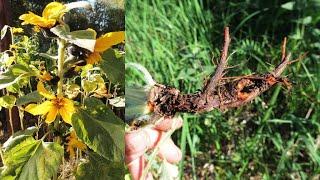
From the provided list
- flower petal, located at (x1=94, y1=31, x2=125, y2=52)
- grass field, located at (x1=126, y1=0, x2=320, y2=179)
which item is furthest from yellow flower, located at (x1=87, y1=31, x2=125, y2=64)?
grass field, located at (x1=126, y1=0, x2=320, y2=179)

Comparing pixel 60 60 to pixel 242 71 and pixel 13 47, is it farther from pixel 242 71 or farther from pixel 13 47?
pixel 242 71

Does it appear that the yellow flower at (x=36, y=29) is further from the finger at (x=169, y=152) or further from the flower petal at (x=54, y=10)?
the finger at (x=169, y=152)

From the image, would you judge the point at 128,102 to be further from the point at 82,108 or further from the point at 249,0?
the point at 249,0

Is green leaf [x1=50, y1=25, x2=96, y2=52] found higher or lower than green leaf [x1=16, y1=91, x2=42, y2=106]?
higher

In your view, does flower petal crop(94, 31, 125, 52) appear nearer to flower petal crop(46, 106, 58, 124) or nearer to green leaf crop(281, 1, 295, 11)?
flower petal crop(46, 106, 58, 124)

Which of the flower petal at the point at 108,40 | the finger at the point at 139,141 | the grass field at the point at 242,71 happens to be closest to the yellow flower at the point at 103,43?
the flower petal at the point at 108,40

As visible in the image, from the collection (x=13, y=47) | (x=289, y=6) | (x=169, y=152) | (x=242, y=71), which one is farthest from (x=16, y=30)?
(x=289, y=6)

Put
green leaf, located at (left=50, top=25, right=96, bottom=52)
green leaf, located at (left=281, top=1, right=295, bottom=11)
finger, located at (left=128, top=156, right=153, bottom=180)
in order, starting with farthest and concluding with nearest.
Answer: green leaf, located at (left=281, top=1, right=295, bottom=11)
finger, located at (left=128, top=156, right=153, bottom=180)
green leaf, located at (left=50, top=25, right=96, bottom=52)

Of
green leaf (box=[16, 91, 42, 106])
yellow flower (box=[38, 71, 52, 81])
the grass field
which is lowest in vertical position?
the grass field
